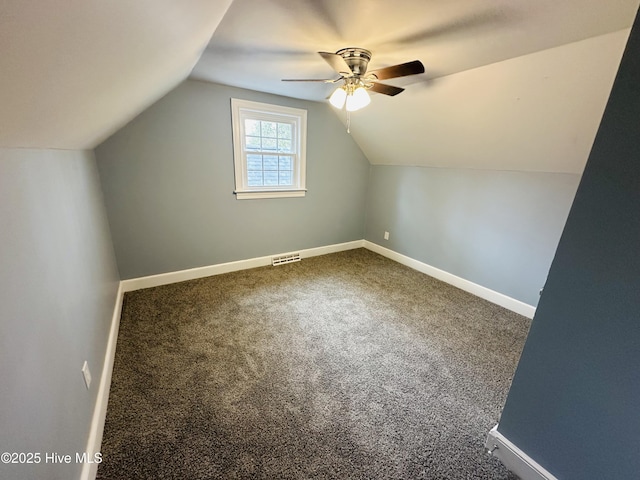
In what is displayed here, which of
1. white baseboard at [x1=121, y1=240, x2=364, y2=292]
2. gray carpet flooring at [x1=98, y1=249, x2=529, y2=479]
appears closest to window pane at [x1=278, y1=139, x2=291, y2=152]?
white baseboard at [x1=121, y1=240, x2=364, y2=292]

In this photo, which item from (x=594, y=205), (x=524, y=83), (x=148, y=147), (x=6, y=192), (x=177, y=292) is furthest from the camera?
(x=177, y=292)

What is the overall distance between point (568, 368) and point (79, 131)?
2.59 m

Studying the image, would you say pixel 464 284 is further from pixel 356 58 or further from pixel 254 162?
pixel 254 162

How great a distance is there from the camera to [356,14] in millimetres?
1479

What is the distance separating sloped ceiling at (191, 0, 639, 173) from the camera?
140 centimetres

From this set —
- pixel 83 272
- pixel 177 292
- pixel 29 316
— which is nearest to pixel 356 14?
pixel 29 316

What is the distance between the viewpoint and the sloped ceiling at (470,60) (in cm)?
140

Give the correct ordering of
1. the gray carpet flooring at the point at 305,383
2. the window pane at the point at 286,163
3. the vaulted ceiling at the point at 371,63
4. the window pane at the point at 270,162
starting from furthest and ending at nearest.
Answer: the window pane at the point at 286,163 → the window pane at the point at 270,162 → the gray carpet flooring at the point at 305,383 → the vaulted ceiling at the point at 371,63

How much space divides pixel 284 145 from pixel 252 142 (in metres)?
0.42

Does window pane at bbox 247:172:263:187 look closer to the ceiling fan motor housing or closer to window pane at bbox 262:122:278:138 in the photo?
window pane at bbox 262:122:278:138

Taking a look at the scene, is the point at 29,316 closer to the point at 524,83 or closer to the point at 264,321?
the point at 264,321

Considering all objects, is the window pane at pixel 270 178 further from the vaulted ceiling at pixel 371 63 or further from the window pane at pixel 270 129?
the vaulted ceiling at pixel 371 63

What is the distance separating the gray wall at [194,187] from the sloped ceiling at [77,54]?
4.32 feet

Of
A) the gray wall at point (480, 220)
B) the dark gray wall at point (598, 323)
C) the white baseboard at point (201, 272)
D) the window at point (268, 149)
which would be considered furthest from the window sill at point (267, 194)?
the dark gray wall at point (598, 323)
